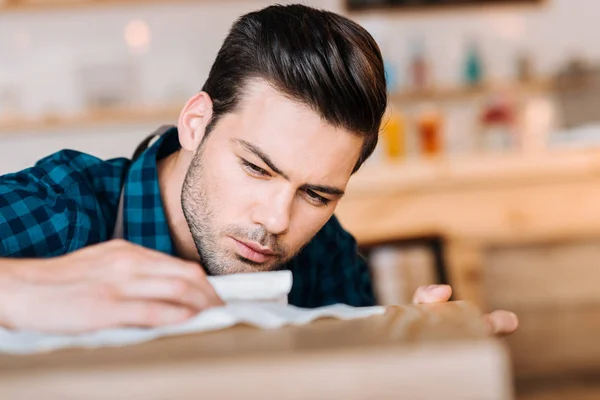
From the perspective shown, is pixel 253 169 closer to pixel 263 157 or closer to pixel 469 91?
pixel 263 157

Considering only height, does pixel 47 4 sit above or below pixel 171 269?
above

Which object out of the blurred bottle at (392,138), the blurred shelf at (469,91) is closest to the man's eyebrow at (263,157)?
the blurred bottle at (392,138)

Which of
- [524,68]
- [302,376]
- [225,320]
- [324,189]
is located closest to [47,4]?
[524,68]

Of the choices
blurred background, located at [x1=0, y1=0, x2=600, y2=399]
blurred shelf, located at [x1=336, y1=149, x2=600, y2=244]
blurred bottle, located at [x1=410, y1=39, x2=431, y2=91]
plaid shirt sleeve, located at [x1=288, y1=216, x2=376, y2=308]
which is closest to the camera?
plaid shirt sleeve, located at [x1=288, y1=216, x2=376, y2=308]

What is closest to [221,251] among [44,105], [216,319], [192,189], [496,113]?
[192,189]

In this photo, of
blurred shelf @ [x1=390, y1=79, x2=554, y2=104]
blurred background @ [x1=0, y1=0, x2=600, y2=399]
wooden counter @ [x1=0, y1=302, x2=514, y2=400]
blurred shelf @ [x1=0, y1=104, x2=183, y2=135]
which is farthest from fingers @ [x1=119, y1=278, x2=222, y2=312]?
blurred shelf @ [x1=390, y1=79, x2=554, y2=104]

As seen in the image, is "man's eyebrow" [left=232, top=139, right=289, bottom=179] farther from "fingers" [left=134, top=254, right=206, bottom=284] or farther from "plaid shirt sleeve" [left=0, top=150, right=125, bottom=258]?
"fingers" [left=134, top=254, right=206, bottom=284]

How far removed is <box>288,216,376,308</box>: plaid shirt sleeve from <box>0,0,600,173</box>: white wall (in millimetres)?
2065

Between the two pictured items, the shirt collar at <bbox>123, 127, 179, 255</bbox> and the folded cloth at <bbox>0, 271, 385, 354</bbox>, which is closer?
the folded cloth at <bbox>0, 271, 385, 354</bbox>

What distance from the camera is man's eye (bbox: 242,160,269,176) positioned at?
1.04 meters

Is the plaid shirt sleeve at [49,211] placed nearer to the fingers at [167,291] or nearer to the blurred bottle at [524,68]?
the fingers at [167,291]

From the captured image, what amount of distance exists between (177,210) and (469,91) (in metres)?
2.45

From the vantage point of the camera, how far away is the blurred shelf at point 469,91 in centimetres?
340

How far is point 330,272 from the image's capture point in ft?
4.61
